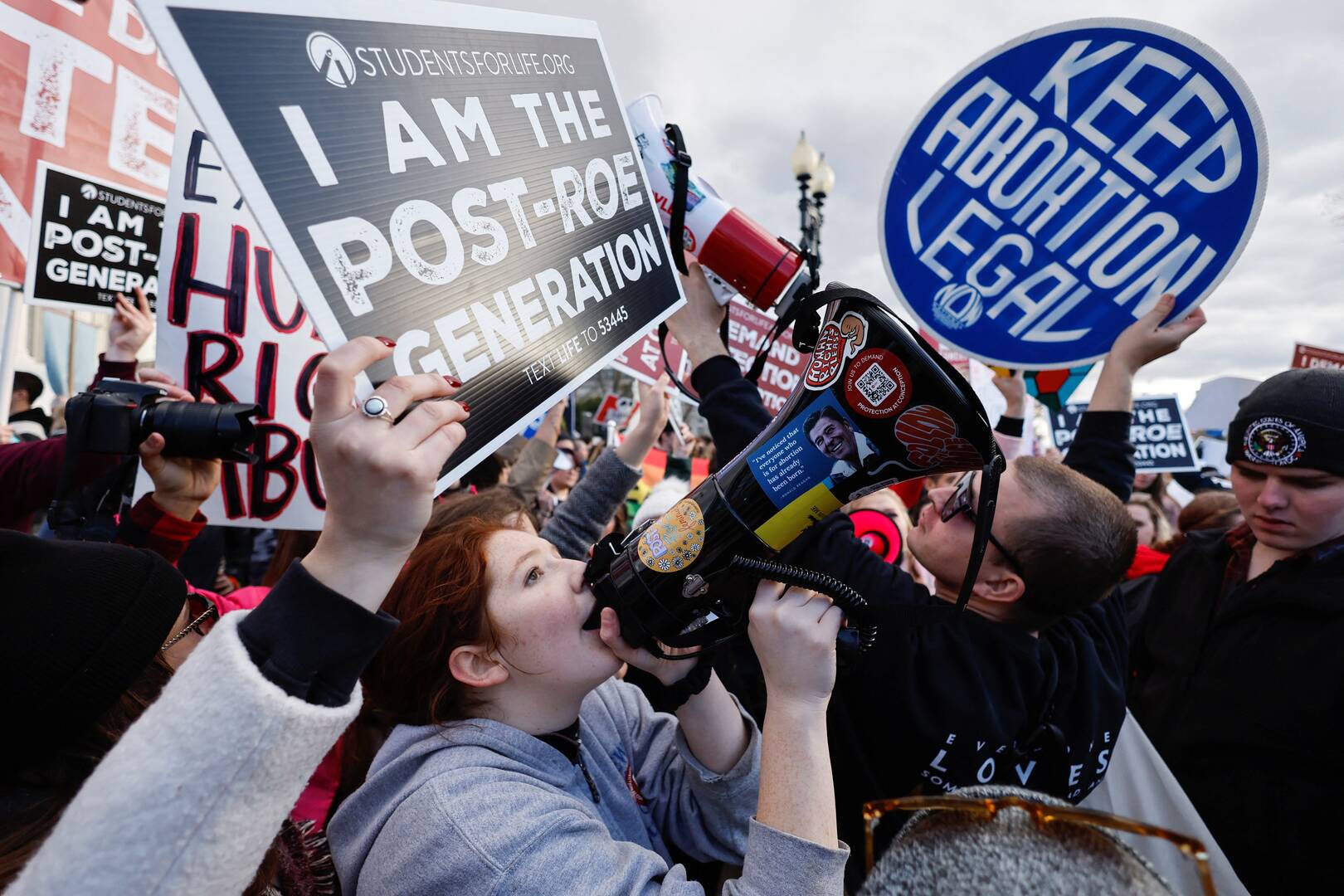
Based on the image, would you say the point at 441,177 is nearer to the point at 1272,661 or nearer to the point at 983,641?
the point at 983,641

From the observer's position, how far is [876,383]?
1088mm

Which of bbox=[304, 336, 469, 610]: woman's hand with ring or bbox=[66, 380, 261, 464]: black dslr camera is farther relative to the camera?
bbox=[66, 380, 261, 464]: black dslr camera

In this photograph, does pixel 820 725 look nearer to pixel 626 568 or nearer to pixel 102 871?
pixel 626 568

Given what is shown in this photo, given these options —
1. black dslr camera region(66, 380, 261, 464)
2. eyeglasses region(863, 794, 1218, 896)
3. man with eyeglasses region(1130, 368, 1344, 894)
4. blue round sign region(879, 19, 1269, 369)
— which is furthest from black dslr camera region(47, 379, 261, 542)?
man with eyeglasses region(1130, 368, 1344, 894)

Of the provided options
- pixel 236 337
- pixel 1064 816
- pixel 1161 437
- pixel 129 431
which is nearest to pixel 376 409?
pixel 1064 816

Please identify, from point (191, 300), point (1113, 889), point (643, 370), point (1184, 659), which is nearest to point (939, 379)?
point (1113, 889)

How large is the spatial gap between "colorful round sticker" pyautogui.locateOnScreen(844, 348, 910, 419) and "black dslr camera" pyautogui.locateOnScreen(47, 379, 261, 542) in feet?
3.73

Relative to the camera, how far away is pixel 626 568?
120 centimetres

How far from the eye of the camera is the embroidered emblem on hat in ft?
6.28

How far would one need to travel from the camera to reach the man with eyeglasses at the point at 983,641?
1.49 m

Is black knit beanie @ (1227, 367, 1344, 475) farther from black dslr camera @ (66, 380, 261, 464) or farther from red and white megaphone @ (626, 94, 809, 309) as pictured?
black dslr camera @ (66, 380, 261, 464)

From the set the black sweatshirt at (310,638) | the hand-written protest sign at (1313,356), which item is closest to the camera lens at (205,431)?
the black sweatshirt at (310,638)

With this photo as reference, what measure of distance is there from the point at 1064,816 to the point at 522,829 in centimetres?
79

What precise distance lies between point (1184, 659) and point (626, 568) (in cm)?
190
